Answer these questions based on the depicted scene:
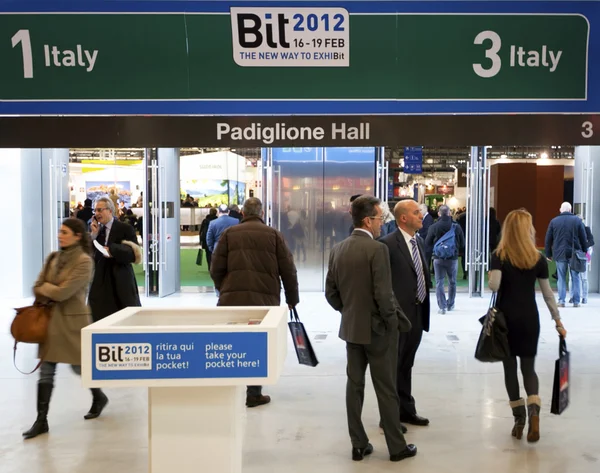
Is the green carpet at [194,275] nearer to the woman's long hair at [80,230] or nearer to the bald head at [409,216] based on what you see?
the woman's long hair at [80,230]

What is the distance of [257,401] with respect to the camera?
557 centimetres

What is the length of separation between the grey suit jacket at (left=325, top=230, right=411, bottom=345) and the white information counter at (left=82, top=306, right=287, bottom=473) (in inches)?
53.7

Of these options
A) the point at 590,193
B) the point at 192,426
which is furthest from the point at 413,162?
the point at 192,426

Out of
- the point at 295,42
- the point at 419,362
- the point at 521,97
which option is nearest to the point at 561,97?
the point at 521,97

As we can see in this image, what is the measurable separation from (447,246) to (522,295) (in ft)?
18.0

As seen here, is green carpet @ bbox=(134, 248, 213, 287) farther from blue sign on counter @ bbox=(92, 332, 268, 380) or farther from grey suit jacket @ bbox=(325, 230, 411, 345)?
blue sign on counter @ bbox=(92, 332, 268, 380)

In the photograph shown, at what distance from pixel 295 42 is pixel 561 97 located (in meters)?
1.85

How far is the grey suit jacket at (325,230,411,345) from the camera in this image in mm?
4168

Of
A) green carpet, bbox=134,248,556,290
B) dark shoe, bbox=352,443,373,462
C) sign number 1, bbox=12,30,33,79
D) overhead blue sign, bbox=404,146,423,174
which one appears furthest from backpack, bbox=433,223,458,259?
overhead blue sign, bbox=404,146,423,174

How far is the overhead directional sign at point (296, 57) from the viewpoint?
4.62 meters

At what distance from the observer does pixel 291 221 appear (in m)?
13.0

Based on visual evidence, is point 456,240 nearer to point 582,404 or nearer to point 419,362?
point 419,362

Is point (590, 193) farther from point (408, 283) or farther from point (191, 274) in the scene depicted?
point (408, 283)

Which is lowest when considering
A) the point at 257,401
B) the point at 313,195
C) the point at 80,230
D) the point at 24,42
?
the point at 257,401
